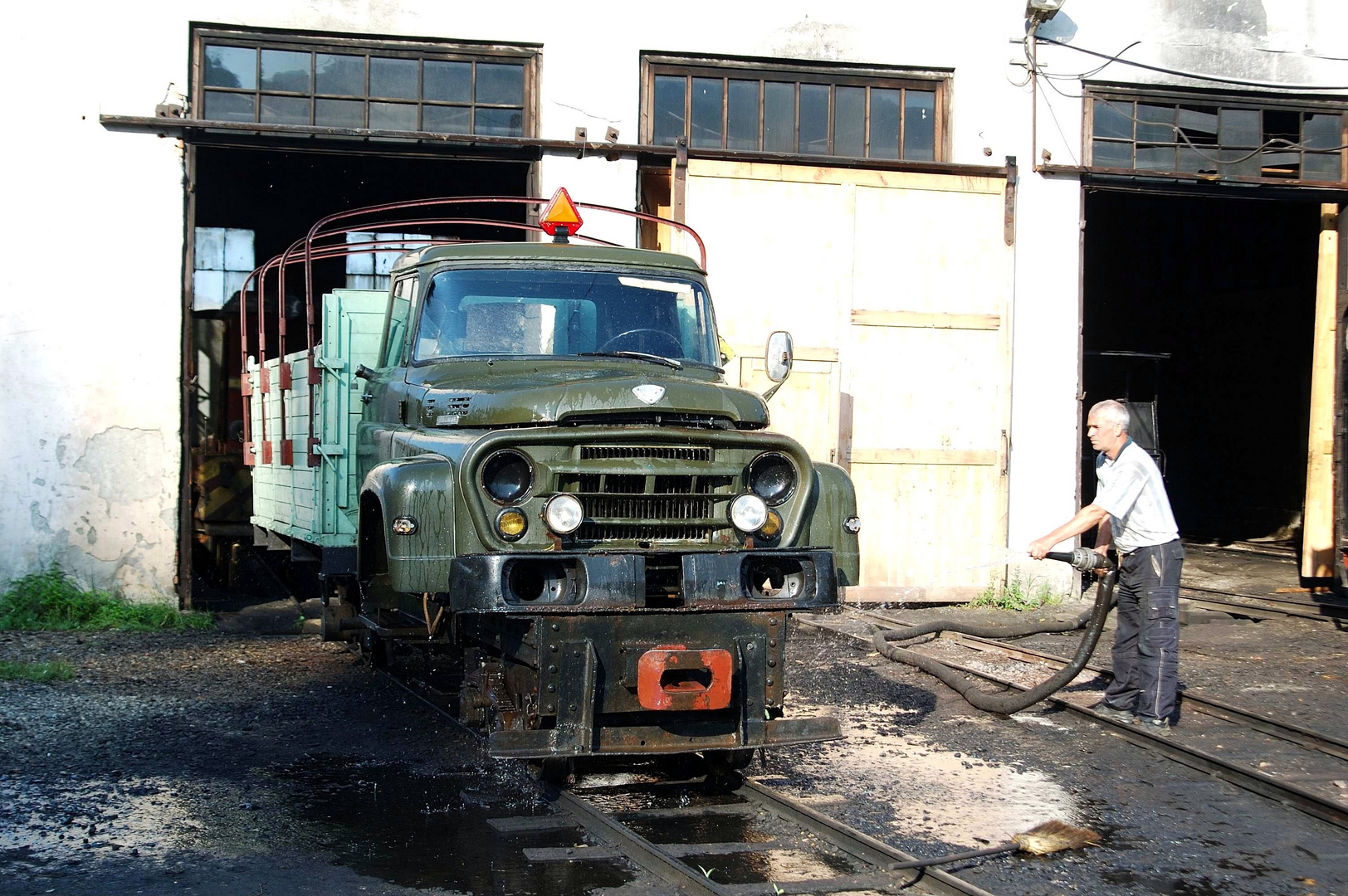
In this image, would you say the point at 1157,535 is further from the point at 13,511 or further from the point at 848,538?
the point at 13,511

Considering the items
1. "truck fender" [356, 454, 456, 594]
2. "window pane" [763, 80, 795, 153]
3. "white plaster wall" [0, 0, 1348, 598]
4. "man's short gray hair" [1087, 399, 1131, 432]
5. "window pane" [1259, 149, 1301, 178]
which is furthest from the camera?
"window pane" [1259, 149, 1301, 178]

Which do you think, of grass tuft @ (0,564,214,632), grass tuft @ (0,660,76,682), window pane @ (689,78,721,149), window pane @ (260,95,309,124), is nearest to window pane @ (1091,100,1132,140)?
window pane @ (689,78,721,149)

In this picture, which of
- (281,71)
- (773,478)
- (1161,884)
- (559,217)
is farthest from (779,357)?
(281,71)

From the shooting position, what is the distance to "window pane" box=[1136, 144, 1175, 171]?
13273 millimetres

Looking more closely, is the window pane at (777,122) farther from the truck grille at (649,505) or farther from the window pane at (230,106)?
the truck grille at (649,505)

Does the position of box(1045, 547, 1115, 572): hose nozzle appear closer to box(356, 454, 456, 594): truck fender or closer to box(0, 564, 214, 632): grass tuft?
box(356, 454, 456, 594): truck fender

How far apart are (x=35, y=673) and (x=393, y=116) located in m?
5.74

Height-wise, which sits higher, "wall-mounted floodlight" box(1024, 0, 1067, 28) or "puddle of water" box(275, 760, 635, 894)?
"wall-mounted floodlight" box(1024, 0, 1067, 28)

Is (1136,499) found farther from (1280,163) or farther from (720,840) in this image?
(1280,163)

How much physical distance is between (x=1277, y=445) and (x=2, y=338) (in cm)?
1790

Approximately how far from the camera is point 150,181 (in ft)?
37.8

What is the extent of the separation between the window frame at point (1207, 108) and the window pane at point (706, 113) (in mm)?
3626

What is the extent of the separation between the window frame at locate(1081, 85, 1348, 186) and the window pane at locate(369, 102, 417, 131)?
21.2 feet

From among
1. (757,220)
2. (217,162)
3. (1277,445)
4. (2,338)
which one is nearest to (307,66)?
(2,338)
